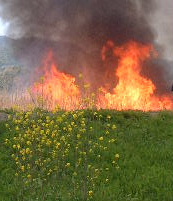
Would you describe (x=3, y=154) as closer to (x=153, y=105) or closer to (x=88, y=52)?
(x=153, y=105)

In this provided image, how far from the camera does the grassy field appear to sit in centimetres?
927

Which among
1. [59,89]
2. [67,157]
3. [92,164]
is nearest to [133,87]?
[59,89]

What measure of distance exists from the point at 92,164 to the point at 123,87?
1081 centimetres

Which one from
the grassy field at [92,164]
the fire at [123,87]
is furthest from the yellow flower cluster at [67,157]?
the fire at [123,87]

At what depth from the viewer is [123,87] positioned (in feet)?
71.3

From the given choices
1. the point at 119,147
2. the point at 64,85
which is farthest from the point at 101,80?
the point at 119,147

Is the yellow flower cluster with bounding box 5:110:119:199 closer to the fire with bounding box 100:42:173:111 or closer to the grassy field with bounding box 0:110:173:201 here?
the grassy field with bounding box 0:110:173:201

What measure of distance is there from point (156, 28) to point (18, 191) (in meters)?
21.4

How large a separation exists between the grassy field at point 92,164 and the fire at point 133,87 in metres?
4.32

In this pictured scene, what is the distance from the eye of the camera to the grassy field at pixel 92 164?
30.4 ft

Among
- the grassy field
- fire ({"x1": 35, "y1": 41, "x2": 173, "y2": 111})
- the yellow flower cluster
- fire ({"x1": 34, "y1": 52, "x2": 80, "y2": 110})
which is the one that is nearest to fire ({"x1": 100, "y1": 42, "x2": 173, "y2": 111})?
fire ({"x1": 35, "y1": 41, "x2": 173, "y2": 111})

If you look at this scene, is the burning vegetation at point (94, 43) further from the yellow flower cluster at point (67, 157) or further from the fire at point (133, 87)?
the yellow flower cluster at point (67, 157)

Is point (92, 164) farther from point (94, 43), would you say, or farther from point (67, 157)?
point (94, 43)

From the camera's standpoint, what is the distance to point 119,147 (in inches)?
489
